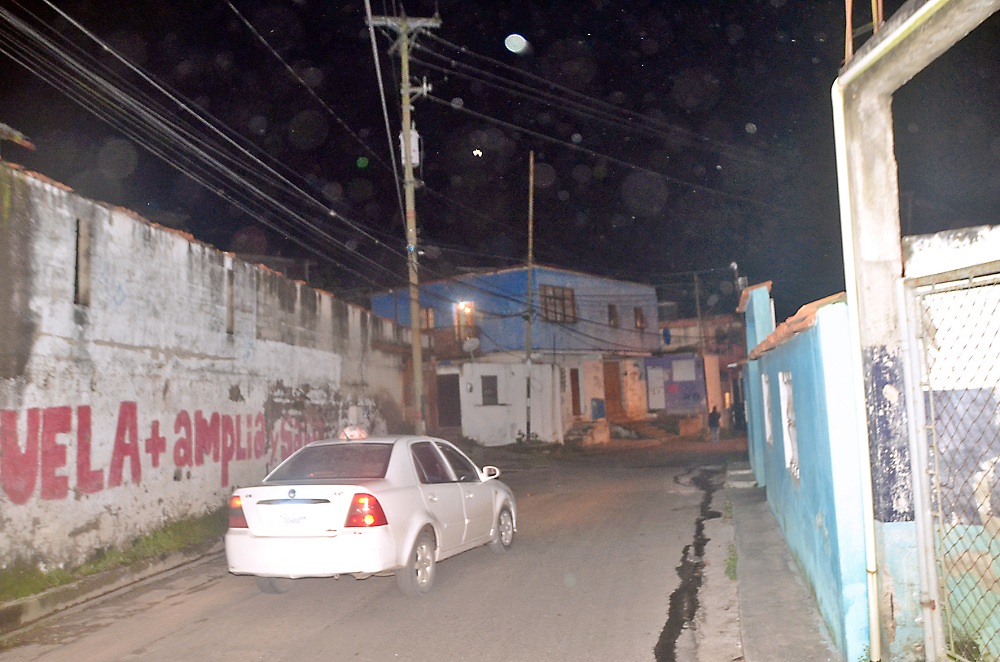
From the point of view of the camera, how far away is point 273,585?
789 centimetres

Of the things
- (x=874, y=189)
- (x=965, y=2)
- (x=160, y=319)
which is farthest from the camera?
(x=160, y=319)

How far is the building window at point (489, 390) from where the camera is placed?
33.9 metres

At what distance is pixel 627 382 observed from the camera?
139 ft

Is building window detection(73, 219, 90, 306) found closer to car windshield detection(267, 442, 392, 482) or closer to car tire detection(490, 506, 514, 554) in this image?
car windshield detection(267, 442, 392, 482)

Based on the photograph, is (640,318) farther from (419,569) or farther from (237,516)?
(237,516)

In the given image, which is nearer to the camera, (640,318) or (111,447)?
(111,447)

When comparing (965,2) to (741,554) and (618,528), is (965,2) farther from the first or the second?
(618,528)

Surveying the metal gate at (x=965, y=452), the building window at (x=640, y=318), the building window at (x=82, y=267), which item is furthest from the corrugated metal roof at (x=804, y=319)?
the building window at (x=640, y=318)

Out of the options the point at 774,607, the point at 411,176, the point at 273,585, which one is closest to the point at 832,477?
the point at 774,607

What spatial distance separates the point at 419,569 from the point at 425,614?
682mm

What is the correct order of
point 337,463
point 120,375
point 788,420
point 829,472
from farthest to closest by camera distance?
point 120,375 < point 788,420 < point 337,463 < point 829,472

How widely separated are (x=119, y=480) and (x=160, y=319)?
243 centimetres

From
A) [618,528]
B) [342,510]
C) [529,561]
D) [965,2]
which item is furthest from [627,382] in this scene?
[965,2]

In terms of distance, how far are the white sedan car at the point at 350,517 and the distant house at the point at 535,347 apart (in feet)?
77.0
